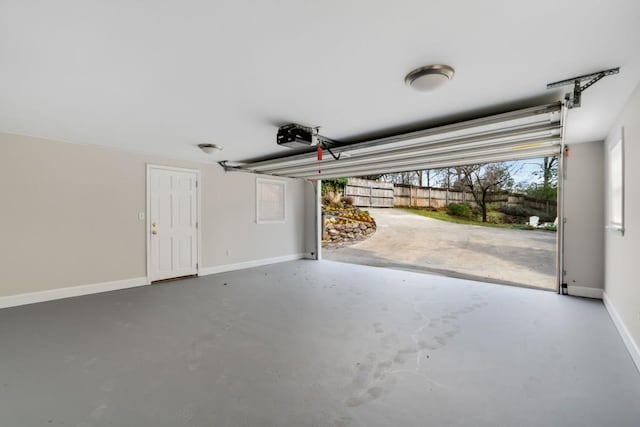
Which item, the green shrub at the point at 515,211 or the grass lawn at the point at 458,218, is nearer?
the green shrub at the point at 515,211

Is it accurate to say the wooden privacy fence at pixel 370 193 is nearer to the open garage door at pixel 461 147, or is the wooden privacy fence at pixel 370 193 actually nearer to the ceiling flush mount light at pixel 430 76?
the open garage door at pixel 461 147

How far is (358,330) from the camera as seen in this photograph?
305 cm

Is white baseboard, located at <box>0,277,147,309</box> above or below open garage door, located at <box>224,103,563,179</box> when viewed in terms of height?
below

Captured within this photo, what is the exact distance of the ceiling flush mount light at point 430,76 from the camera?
2074mm

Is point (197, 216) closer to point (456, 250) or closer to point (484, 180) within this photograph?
point (456, 250)

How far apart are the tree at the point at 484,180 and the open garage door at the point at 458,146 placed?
3.12 m

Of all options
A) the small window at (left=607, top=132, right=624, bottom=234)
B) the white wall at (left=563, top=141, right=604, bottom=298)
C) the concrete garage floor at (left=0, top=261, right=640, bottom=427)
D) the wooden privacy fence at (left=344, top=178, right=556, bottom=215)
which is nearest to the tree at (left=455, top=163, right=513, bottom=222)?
the wooden privacy fence at (left=344, top=178, right=556, bottom=215)

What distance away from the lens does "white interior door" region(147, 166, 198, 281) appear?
5.13 meters

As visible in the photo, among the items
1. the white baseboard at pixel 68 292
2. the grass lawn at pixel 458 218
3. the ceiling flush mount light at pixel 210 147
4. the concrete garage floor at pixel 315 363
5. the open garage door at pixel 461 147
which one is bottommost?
the concrete garage floor at pixel 315 363

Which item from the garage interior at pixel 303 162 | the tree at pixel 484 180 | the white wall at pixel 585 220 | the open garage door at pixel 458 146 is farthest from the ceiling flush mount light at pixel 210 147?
the tree at pixel 484 180

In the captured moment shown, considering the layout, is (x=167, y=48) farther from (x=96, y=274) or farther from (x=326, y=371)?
(x=96, y=274)

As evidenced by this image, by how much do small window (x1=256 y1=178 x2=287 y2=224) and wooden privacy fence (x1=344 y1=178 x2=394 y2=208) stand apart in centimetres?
267

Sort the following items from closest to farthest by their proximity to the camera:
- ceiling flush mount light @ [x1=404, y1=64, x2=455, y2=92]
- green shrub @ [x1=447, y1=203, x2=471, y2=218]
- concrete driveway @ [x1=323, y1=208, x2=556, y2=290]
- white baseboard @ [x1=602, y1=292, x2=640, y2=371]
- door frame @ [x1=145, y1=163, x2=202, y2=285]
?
ceiling flush mount light @ [x1=404, y1=64, x2=455, y2=92], white baseboard @ [x1=602, y1=292, x2=640, y2=371], door frame @ [x1=145, y1=163, x2=202, y2=285], concrete driveway @ [x1=323, y1=208, x2=556, y2=290], green shrub @ [x1=447, y1=203, x2=471, y2=218]

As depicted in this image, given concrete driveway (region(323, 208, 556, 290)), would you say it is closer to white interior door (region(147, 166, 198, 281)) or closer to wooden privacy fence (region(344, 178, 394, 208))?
wooden privacy fence (region(344, 178, 394, 208))
